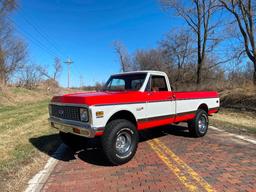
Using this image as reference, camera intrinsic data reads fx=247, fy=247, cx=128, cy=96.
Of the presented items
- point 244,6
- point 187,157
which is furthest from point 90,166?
point 244,6

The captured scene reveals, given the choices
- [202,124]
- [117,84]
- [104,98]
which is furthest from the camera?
[202,124]

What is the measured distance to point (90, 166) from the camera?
554cm

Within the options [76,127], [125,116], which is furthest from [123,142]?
[76,127]

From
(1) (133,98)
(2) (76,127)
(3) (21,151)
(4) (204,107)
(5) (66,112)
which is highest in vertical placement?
(1) (133,98)

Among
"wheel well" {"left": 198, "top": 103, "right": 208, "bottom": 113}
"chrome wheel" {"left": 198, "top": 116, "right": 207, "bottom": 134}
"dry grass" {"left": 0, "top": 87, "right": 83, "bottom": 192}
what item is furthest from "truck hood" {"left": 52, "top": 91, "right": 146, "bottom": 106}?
"wheel well" {"left": 198, "top": 103, "right": 208, "bottom": 113}

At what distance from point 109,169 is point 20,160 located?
2196 mm

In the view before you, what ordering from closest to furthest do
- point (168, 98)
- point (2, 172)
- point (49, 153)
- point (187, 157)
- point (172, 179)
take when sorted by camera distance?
1. point (172, 179)
2. point (2, 172)
3. point (187, 157)
4. point (49, 153)
5. point (168, 98)

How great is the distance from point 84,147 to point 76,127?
1937 millimetres

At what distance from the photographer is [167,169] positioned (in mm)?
5203

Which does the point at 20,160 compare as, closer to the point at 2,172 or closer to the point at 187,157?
Answer: the point at 2,172

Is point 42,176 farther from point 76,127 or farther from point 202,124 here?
point 202,124

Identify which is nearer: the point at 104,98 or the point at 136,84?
the point at 104,98

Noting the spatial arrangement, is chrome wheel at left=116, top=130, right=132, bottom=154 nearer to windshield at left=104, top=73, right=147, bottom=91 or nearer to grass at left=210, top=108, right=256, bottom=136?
windshield at left=104, top=73, right=147, bottom=91

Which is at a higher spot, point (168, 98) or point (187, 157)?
point (168, 98)
